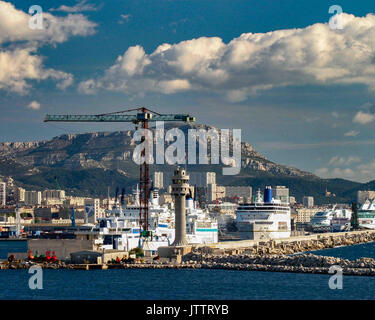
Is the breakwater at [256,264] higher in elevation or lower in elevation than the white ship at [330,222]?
lower

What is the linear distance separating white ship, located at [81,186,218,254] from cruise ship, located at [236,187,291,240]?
15.2m

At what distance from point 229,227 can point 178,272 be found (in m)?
88.0

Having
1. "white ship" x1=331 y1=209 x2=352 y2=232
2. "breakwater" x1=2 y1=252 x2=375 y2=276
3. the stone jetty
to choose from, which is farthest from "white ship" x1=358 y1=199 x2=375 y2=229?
"breakwater" x1=2 y1=252 x2=375 y2=276

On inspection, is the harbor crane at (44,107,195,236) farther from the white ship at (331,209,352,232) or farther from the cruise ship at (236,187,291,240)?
the white ship at (331,209,352,232)

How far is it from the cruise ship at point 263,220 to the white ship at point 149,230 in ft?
50.0

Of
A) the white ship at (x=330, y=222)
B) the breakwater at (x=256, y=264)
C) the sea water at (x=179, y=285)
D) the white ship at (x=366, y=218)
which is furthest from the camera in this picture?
the white ship at (x=330, y=222)

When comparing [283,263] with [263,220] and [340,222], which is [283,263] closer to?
[263,220]

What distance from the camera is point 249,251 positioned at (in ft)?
292

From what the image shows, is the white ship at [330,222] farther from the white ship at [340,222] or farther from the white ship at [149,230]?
the white ship at [149,230]

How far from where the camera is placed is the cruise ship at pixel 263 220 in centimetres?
12300

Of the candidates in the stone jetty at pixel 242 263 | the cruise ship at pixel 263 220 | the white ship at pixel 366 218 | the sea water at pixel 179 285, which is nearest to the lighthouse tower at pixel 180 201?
the stone jetty at pixel 242 263

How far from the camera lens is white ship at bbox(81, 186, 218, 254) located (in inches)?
3378

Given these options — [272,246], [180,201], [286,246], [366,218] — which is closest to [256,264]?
[180,201]

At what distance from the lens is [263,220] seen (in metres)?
124
